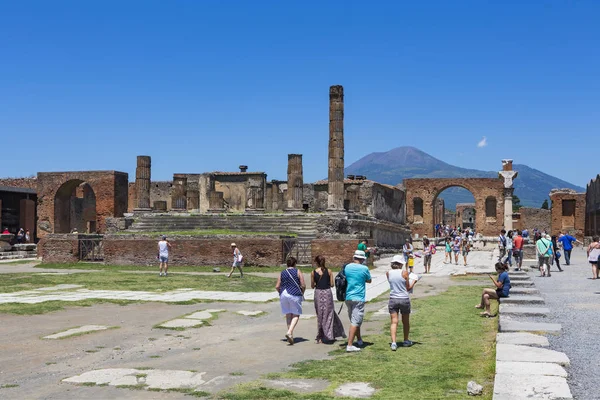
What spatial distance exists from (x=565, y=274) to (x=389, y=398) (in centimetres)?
1692

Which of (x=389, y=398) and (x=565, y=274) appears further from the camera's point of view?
(x=565, y=274)

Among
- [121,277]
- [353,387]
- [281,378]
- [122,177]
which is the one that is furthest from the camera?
[122,177]

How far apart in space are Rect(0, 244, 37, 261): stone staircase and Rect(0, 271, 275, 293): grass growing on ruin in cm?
1277

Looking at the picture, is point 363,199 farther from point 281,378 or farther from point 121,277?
point 281,378

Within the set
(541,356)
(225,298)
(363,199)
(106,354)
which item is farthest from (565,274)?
(363,199)

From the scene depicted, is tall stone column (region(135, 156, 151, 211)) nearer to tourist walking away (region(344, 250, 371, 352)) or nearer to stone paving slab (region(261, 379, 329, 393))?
tourist walking away (region(344, 250, 371, 352))

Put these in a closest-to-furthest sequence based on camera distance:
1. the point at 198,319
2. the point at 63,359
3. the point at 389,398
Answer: the point at 389,398, the point at 63,359, the point at 198,319

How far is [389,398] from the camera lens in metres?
6.67

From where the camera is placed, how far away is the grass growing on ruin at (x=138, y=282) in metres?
18.2

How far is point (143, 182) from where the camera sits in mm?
37469

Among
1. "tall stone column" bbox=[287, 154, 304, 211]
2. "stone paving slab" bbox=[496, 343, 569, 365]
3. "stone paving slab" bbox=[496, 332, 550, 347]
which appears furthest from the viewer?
"tall stone column" bbox=[287, 154, 304, 211]

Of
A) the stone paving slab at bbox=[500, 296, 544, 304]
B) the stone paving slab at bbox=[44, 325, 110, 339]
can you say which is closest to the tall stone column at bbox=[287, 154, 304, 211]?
the stone paving slab at bbox=[500, 296, 544, 304]

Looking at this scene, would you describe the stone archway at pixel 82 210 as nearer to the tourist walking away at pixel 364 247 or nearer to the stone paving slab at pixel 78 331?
the tourist walking away at pixel 364 247

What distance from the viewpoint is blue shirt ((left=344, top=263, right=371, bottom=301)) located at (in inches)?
386
